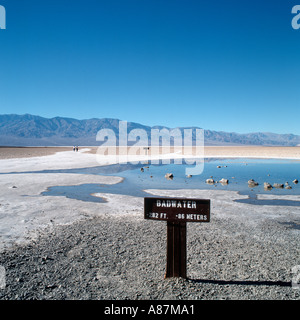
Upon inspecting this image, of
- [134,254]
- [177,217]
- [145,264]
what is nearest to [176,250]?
[177,217]

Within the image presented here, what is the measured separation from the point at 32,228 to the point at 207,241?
13.5 feet

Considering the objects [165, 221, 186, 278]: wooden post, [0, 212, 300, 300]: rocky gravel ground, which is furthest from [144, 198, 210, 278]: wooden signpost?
[0, 212, 300, 300]: rocky gravel ground

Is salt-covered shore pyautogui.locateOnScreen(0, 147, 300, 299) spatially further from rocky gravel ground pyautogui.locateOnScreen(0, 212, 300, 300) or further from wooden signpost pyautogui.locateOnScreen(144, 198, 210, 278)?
wooden signpost pyautogui.locateOnScreen(144, 198, 210, 278)

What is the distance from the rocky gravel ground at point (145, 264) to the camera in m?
3.69

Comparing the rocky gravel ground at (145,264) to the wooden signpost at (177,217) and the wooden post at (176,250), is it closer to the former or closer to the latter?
the wooden post at (176,250)

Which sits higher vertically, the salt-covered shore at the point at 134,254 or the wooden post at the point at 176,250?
the wooden post at the point at 176,250

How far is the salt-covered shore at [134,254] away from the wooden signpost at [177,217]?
0.26 meters

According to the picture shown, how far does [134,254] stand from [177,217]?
1493 mm

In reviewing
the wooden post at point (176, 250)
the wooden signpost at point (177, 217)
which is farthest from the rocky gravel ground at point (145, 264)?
the wooden signpost at point (177, 217)

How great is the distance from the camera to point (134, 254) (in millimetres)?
4797

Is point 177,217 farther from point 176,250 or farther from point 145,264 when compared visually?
point 145,264

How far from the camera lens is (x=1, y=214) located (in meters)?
7.32
